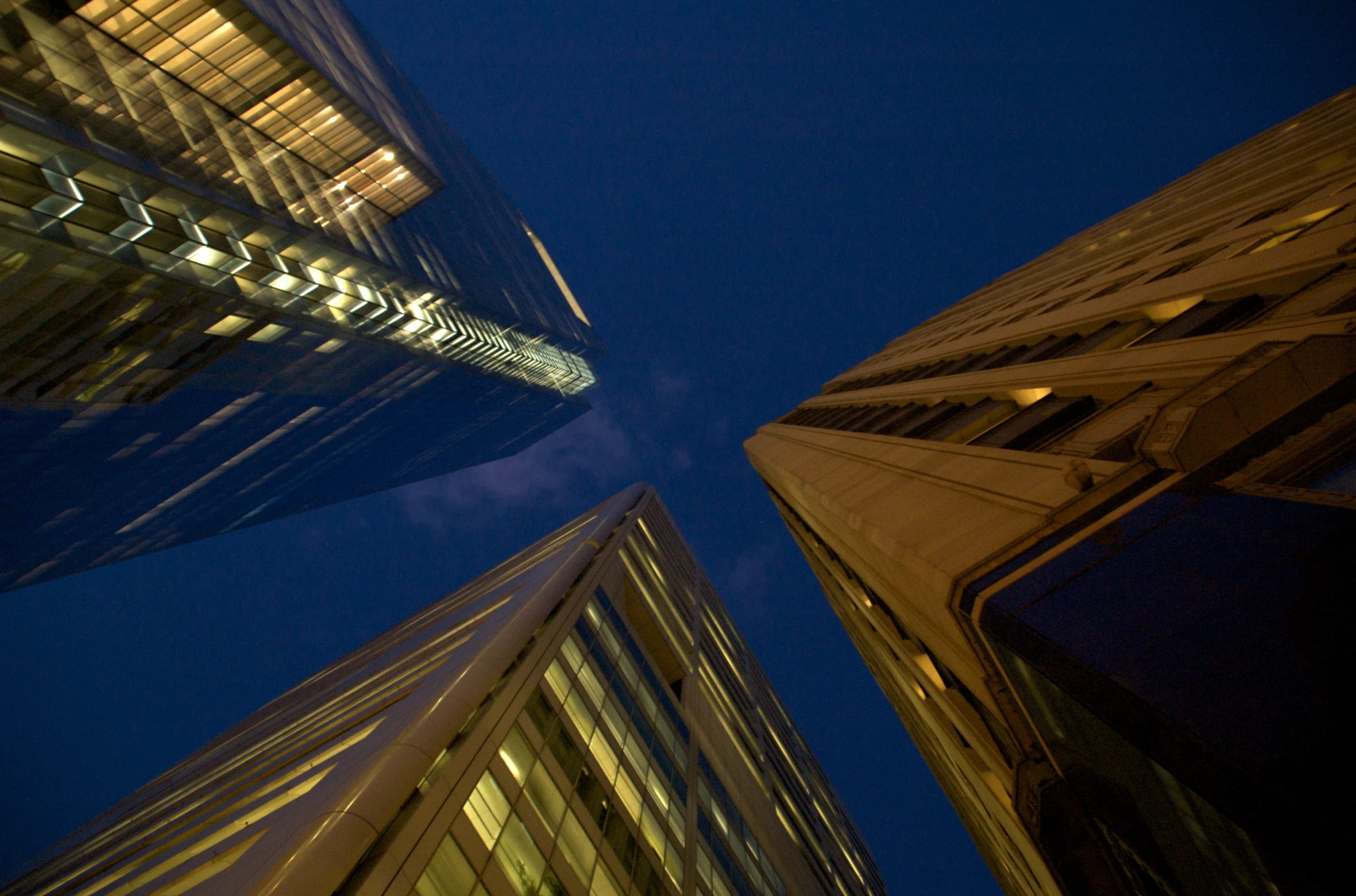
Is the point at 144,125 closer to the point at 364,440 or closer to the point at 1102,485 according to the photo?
the point at 1102,485

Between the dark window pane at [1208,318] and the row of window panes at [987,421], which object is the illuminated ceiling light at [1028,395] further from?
the dark window pane at [1208,318]

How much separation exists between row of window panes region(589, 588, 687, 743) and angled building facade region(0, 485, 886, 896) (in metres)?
0.11

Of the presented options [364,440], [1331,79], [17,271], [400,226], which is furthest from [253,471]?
[1331,79]

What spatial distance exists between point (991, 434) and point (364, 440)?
59915 mm

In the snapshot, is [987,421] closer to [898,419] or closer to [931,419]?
[931,419]

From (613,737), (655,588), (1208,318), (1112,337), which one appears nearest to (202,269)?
(613,737)

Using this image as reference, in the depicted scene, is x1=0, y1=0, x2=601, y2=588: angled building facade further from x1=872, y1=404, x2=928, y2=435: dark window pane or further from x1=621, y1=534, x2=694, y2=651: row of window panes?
x1=872, y1=404, x2=928, y2=435: dark window pane

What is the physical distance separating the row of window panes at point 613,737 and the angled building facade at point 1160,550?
30.6 feet

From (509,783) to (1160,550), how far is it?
1259cm

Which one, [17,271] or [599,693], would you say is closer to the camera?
[599,693]

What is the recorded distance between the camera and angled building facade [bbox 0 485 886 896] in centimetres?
1062

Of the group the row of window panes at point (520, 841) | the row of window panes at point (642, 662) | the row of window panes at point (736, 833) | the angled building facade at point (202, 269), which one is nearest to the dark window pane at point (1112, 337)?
the row of window panes at point (520, 841)

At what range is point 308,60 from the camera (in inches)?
1197

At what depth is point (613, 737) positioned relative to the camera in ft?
62.6
